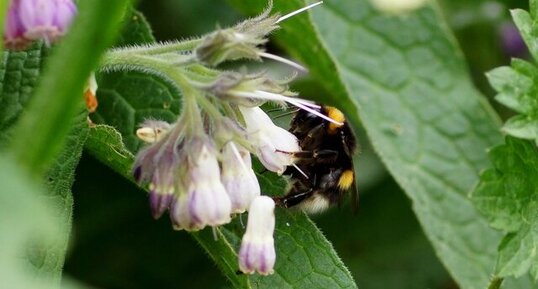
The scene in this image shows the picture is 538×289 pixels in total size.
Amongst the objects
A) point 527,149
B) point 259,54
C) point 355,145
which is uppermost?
point 259,54

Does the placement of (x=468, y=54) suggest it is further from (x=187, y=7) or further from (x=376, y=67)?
(x=187, y=7)

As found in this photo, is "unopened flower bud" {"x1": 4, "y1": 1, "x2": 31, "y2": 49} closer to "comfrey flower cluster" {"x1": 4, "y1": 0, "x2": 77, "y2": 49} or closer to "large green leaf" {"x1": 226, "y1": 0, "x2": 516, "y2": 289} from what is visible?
"comfrey flower cluster" {"x1": 4, "y1": 0, "x2": 77, "y2": 49}

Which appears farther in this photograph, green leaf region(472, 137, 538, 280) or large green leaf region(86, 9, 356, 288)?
green leaf region(472, 137, 538, 280)

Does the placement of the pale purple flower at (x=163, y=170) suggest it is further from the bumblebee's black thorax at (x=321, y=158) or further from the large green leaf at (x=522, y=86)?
the large green leaf at (x=522, y=86)

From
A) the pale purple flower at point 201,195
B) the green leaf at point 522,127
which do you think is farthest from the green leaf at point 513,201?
the pale purple flower at point 201,195

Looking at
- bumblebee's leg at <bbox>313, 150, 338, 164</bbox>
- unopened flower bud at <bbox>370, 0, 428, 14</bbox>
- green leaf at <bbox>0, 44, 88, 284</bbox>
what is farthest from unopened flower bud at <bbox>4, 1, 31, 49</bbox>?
unopened flower bud at <bbox>370, 0, 428, 14</bbox>

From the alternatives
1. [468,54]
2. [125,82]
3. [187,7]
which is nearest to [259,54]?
[125,82]
